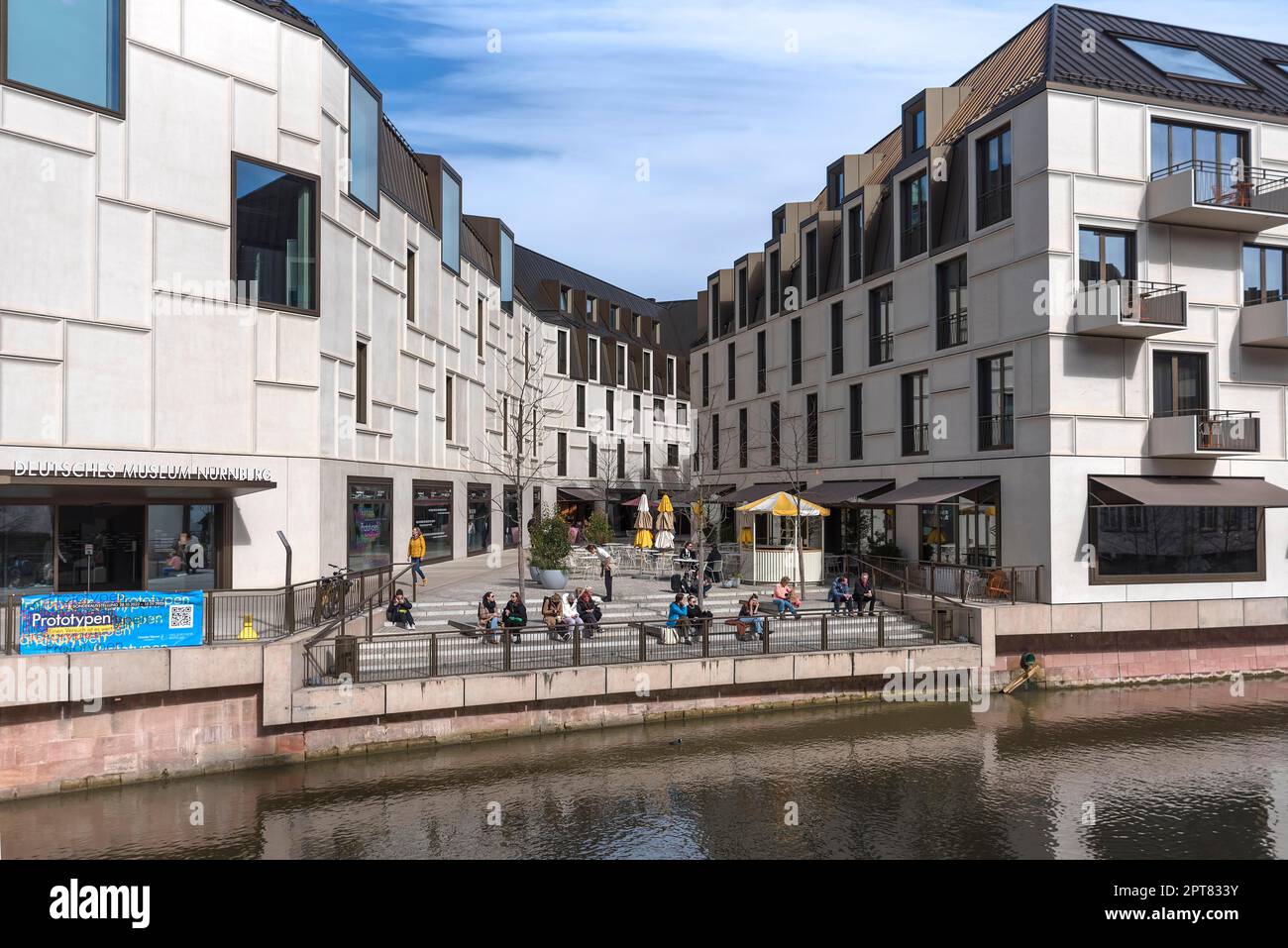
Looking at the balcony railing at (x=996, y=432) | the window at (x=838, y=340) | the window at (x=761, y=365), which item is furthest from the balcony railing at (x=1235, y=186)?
the window at (x=761, y=365)

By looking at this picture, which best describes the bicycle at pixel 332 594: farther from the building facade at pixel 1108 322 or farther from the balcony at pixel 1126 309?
the balcony at pixel 1126 309

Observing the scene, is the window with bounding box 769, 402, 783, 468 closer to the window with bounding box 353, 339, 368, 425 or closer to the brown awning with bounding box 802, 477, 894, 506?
the brown awning with bounding box 802, 477, 894, 506

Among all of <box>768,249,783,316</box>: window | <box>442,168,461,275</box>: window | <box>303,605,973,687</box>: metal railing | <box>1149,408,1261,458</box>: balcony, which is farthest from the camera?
<box>768,249,783,316</box>: window

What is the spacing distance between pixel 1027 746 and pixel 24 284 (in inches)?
839

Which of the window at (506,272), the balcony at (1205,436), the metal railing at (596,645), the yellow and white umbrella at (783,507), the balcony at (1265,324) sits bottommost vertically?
the metal railing at (596,645)

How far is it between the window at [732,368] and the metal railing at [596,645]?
943 inches

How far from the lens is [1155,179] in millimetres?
24500

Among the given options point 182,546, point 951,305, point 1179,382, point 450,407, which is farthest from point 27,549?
point 1179,382

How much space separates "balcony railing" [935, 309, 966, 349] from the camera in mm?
27766

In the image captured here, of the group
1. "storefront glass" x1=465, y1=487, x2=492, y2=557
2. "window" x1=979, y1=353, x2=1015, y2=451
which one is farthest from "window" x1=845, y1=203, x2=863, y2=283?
"storefront glass" x1=465, y1=487, x2=492, y2=557

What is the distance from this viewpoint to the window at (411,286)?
31.4 m

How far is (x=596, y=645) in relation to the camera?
62.1 feet

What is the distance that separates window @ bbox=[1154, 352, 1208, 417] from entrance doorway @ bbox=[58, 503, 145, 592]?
25188 millimetres

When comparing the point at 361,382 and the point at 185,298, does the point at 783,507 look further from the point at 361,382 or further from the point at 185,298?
the point at 185,298
